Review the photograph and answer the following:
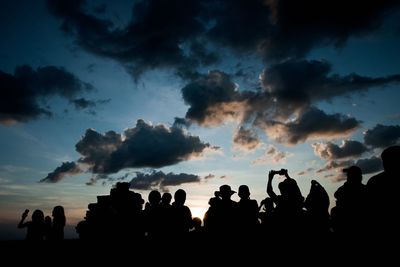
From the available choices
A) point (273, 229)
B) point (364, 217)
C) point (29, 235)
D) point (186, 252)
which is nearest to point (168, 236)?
point (186, 252)

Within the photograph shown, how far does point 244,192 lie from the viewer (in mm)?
8758

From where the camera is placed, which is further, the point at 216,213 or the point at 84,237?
the point at 84,237

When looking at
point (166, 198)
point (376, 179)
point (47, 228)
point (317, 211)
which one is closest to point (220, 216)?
point (166, 198)

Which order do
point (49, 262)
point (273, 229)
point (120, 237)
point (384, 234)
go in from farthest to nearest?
1. point (49, 262)
2. point (120, 237)
3. point (273, 229)
4. point (384, 234)

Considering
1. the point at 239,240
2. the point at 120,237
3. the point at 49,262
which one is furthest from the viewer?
the point at 49,262

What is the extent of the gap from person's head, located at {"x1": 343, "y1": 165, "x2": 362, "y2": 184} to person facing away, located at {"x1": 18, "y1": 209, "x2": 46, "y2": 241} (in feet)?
32.7

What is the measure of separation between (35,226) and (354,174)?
10257 mm

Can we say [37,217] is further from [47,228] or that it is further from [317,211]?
[317,211]

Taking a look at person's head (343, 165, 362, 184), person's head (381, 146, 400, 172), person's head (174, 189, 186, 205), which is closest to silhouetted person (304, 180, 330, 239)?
person's head (343, 165, 362, 184)

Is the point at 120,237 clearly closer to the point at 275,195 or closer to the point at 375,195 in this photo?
the point at 275,195

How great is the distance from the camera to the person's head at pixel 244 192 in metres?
8.73

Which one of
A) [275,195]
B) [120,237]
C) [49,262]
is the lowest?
[49,262]

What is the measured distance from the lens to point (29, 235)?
11.4 m

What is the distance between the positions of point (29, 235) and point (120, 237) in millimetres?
4766
